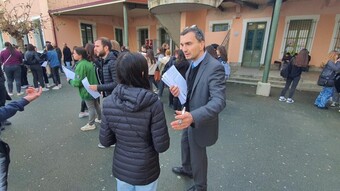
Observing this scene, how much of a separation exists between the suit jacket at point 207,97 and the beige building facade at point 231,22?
6.84 meters

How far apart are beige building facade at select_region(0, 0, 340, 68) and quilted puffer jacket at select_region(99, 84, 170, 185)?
7298mm

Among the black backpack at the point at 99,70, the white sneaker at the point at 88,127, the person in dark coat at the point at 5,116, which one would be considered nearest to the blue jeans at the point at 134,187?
the person in dark coat at the point at 5,116

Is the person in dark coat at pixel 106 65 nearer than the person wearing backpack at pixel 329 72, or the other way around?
the person in dark coat at pixel 106 65

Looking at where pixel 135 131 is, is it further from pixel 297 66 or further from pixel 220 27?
pixel 220 27

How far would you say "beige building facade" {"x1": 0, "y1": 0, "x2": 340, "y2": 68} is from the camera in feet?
28.1

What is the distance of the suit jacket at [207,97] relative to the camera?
1.41 metres

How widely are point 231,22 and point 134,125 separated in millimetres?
10866

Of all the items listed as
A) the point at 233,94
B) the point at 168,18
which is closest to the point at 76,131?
the point at 233,94

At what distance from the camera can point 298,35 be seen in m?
9.23

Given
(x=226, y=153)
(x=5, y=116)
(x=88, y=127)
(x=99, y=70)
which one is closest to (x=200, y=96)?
(x=5, y=116)

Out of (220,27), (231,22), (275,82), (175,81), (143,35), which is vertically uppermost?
(231,22)

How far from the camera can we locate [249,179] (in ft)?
8.32

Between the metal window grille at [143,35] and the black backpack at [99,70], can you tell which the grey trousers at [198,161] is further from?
the metal window grille at [143,35]

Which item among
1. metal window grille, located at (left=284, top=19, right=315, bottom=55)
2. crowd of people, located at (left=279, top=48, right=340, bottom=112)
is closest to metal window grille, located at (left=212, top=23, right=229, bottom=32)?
metal window grille, located at (left=284, top=19, right=315, bottom=55)
